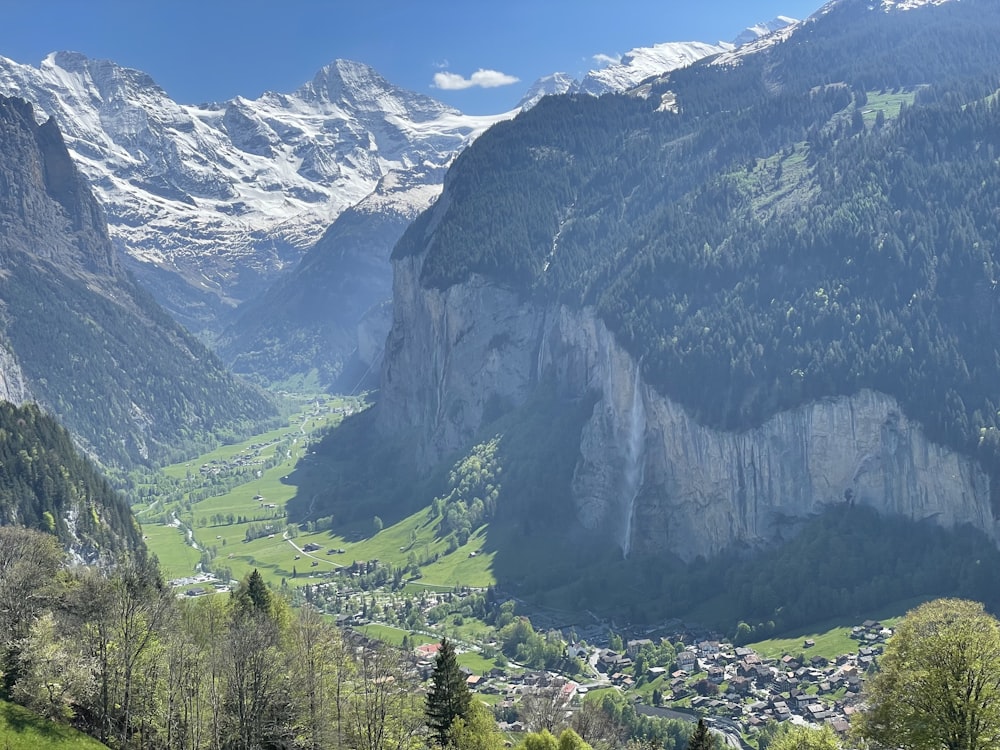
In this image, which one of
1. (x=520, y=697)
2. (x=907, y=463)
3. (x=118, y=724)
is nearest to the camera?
(x=118, y=724)

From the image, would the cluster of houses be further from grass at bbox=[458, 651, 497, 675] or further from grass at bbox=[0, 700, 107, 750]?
grass at bbox=[0, 700, 107, 750]

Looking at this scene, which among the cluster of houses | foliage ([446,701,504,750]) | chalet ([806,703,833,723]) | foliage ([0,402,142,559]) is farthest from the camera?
foliage ([0,402,142,559])

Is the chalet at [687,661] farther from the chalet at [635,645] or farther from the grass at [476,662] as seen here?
the grass at [476,662]

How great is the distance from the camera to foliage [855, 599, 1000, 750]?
2571 inches

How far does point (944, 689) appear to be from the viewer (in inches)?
2594

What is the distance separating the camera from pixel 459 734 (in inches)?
3162

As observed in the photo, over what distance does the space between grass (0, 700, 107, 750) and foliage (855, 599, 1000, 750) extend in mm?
50689

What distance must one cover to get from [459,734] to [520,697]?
221 feet

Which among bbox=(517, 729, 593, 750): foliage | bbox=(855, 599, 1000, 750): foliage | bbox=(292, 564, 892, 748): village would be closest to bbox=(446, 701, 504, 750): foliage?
bbox=(517, 729, 593, 750): foliage

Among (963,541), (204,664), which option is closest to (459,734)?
(204,664)

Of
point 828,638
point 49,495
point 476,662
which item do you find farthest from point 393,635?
point 828,638

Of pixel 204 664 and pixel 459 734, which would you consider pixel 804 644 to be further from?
pixel 204 664

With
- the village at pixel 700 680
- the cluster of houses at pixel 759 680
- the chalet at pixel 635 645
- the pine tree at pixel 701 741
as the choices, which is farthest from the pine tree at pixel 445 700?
the chalet at pixel 635 645

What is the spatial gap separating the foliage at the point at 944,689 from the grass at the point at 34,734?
50.7 m
